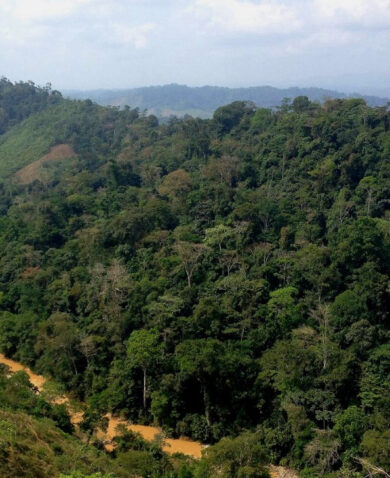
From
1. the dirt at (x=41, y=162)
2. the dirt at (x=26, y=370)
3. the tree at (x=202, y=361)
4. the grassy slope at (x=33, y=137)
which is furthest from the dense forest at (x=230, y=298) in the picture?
the grassy slope at (x=33, y=137)

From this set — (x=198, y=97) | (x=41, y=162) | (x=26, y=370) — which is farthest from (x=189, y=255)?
(x=198, y=97)

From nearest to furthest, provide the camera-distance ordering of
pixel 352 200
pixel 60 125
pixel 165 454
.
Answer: pixel 165 454
pixel 352 200
pixel 60 125

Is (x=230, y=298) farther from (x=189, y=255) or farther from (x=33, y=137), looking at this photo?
(x=33, y=137)

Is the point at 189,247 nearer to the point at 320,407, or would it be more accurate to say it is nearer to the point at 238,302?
the point at 238,302

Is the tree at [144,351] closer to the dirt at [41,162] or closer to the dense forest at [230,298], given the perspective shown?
the dense forest at [230,298]

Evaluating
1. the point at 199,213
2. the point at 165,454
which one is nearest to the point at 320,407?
the point at 165,454

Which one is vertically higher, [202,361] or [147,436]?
[202,361]
